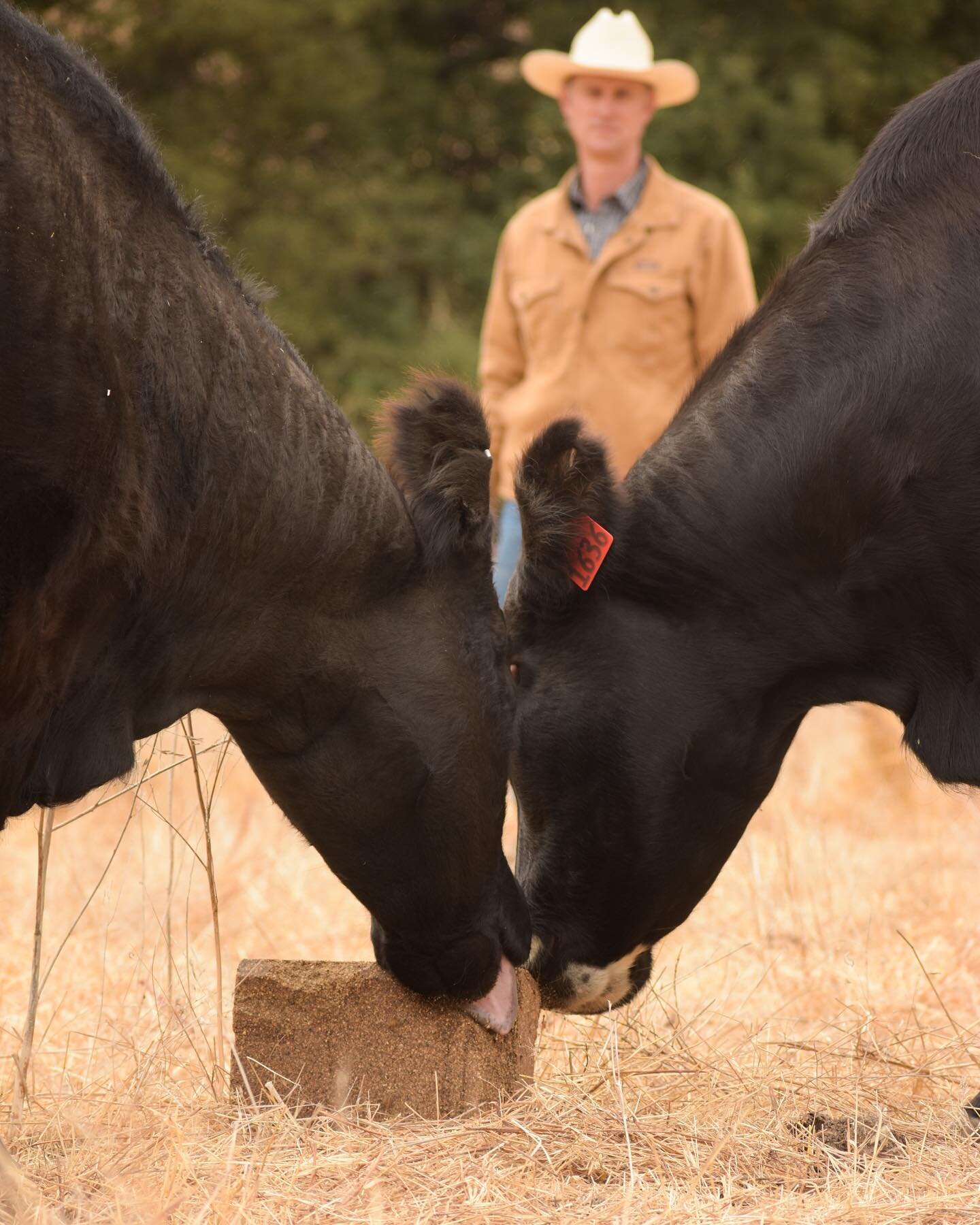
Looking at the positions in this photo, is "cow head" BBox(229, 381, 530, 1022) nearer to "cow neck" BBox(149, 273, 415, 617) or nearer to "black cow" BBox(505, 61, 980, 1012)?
"cow neck" BBox(149, 273, 415, 617)

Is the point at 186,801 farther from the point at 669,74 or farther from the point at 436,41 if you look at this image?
the point at 436,41

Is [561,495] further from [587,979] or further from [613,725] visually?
[587,979]

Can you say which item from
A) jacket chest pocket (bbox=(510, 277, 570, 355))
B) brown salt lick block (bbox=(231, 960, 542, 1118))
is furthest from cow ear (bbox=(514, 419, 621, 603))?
jacket chest pocket (bbox=(510, 277, 570, 355))

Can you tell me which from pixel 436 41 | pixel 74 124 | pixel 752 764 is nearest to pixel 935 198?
pixel 752 764

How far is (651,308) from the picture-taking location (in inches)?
226

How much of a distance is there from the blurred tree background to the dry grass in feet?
31.3

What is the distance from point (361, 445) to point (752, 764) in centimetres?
118

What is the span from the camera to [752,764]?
139 inches

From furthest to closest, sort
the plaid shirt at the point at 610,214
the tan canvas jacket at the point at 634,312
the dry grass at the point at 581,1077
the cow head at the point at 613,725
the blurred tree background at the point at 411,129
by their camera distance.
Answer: the blurred tree background at the point at 411,129, the plaid shirt at the point at 610,214, the tan canvas jacket at the point at 634,312, the cow head at the point at 613,725, the dry grass at the point at 581,1077

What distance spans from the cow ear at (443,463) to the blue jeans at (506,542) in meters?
2.62

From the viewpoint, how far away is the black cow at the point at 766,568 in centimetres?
321

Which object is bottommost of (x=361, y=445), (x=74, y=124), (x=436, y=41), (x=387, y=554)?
(x=387, y=554)

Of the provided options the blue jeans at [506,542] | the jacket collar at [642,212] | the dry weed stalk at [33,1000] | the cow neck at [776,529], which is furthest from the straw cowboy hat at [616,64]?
the dry weed stalk at [33,1000]

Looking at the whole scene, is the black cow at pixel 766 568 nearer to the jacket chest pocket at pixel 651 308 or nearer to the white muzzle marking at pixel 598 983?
the white muzzle marking at pixel 598 983
